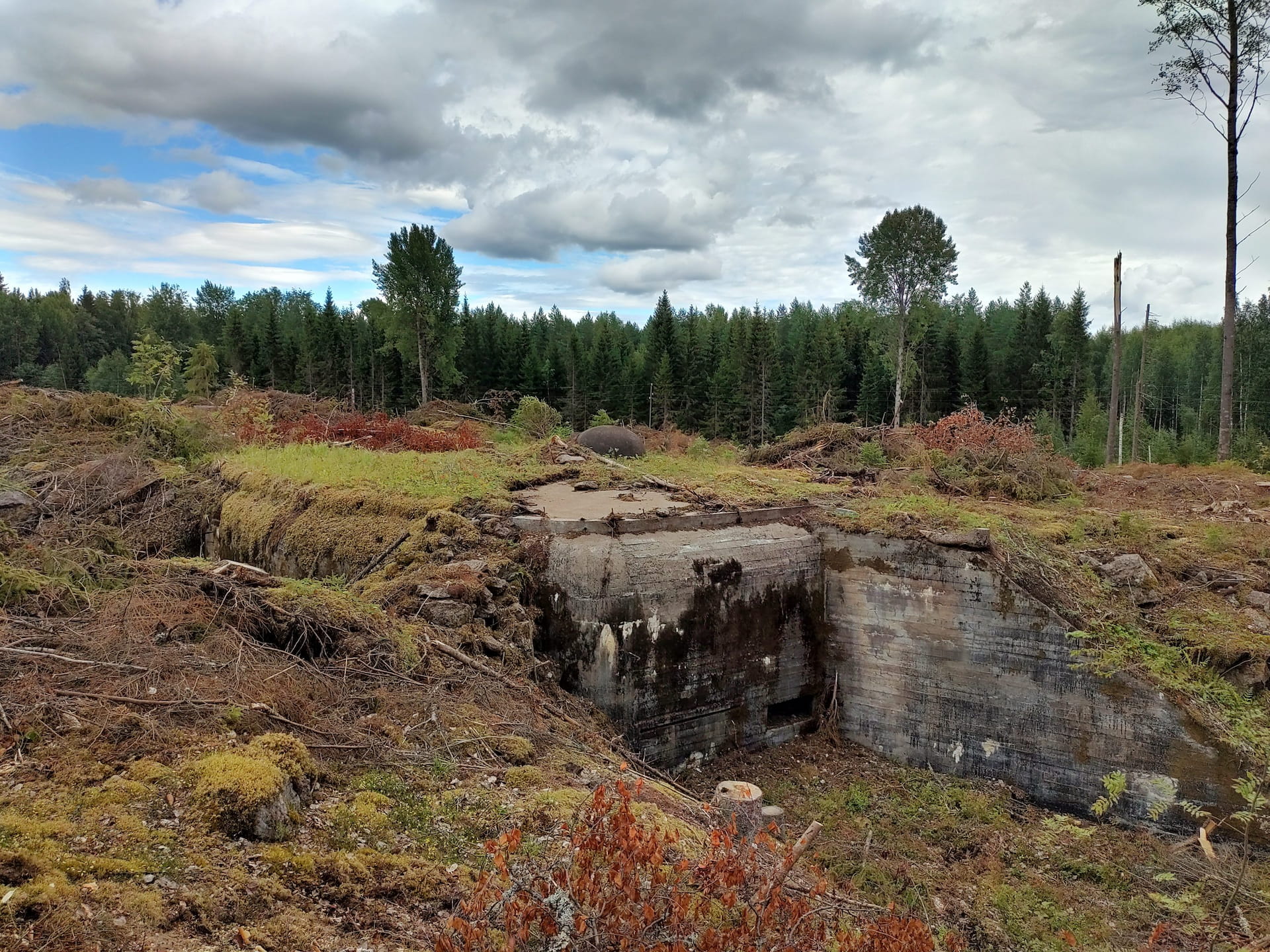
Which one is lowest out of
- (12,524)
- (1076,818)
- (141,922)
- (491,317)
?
(1076,818)

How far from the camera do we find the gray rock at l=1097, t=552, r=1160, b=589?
8273mm

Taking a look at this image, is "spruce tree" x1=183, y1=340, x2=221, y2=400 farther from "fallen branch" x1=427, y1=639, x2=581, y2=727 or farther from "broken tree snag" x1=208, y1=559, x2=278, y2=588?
"fallen branch" x1=427, y1=639, x2=581, y2=727

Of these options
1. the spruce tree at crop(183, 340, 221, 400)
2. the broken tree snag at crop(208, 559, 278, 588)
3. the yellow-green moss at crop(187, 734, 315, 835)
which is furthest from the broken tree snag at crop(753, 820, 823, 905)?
the spruce tree at crop(183, 340, 221, 400)

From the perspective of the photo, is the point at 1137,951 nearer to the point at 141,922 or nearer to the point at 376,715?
the point at 376,715

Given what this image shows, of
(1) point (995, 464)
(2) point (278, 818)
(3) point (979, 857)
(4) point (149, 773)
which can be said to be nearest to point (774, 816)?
(3) point (979, 857)

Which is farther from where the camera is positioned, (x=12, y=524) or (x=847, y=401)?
(x=847, y=401)

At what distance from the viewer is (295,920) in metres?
2.79

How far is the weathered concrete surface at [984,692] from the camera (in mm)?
7273

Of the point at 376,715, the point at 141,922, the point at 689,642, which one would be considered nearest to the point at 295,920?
the point at 141,922

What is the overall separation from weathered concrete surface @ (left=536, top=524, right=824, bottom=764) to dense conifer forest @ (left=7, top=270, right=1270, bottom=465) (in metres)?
21.2

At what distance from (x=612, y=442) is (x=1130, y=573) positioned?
10.1 m

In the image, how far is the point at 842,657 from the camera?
9.23 meters

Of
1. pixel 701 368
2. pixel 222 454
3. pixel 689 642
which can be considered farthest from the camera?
pixel 701 368

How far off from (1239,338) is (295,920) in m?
50.4
